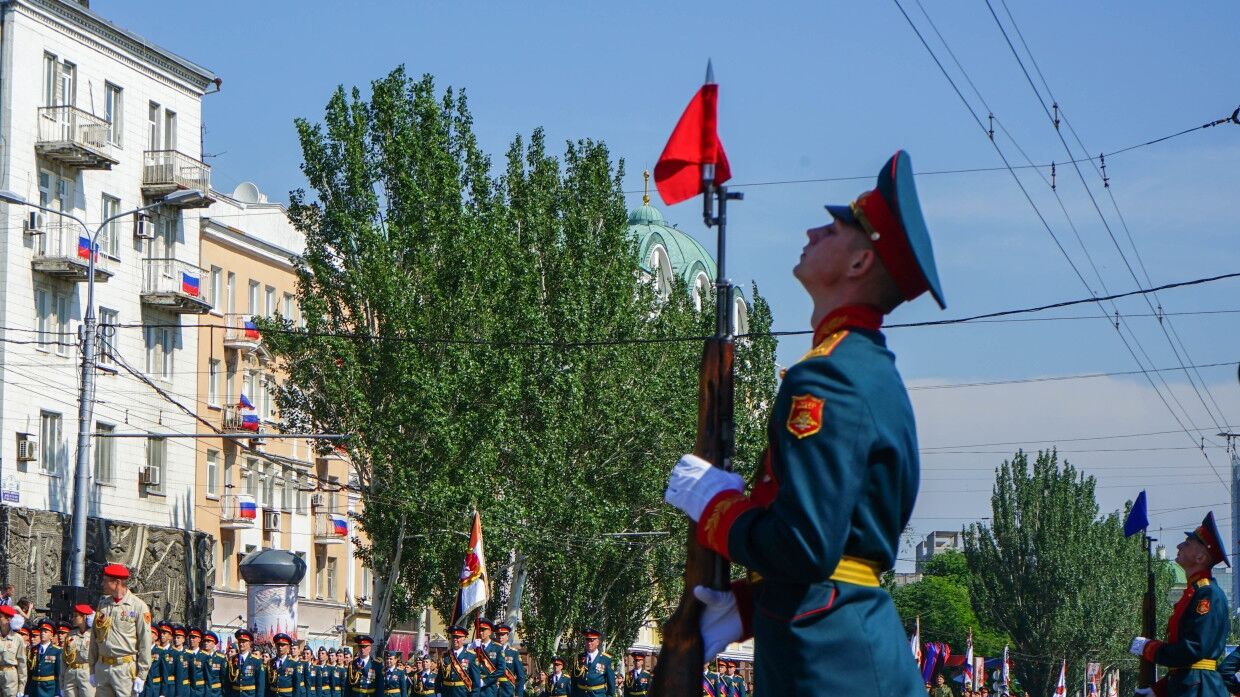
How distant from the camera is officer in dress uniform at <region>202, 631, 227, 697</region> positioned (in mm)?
A: 30766

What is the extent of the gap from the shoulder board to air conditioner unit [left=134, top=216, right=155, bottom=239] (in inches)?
1773

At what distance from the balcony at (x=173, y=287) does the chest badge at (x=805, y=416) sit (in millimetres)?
45037

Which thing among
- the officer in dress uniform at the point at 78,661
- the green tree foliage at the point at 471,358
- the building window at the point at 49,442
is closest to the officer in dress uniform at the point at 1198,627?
the officer in dress uniform at the point at 78,661

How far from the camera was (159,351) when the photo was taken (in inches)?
1924

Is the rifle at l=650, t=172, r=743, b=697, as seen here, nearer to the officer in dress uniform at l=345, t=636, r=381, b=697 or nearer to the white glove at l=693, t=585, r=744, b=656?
the white glove at l=693, t=585, r=744, b=656

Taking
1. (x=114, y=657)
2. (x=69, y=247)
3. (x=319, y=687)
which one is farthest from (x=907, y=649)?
(x=69, y=247)

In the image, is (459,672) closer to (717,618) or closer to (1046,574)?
(717,618)

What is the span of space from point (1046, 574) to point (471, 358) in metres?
42.6

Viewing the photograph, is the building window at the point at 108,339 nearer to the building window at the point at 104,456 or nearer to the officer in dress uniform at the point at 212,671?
the building window at the point at 104,456

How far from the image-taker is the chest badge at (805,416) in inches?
157

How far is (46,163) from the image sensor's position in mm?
43469

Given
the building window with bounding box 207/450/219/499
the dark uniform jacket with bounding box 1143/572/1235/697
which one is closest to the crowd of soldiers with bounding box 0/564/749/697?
the dark uniform jacket with bounding box 1143/572/1235/697

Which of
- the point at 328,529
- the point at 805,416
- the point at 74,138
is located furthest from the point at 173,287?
the point at 805,416

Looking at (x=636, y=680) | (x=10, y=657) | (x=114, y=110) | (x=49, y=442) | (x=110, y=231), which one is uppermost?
(x=114, y=110)
